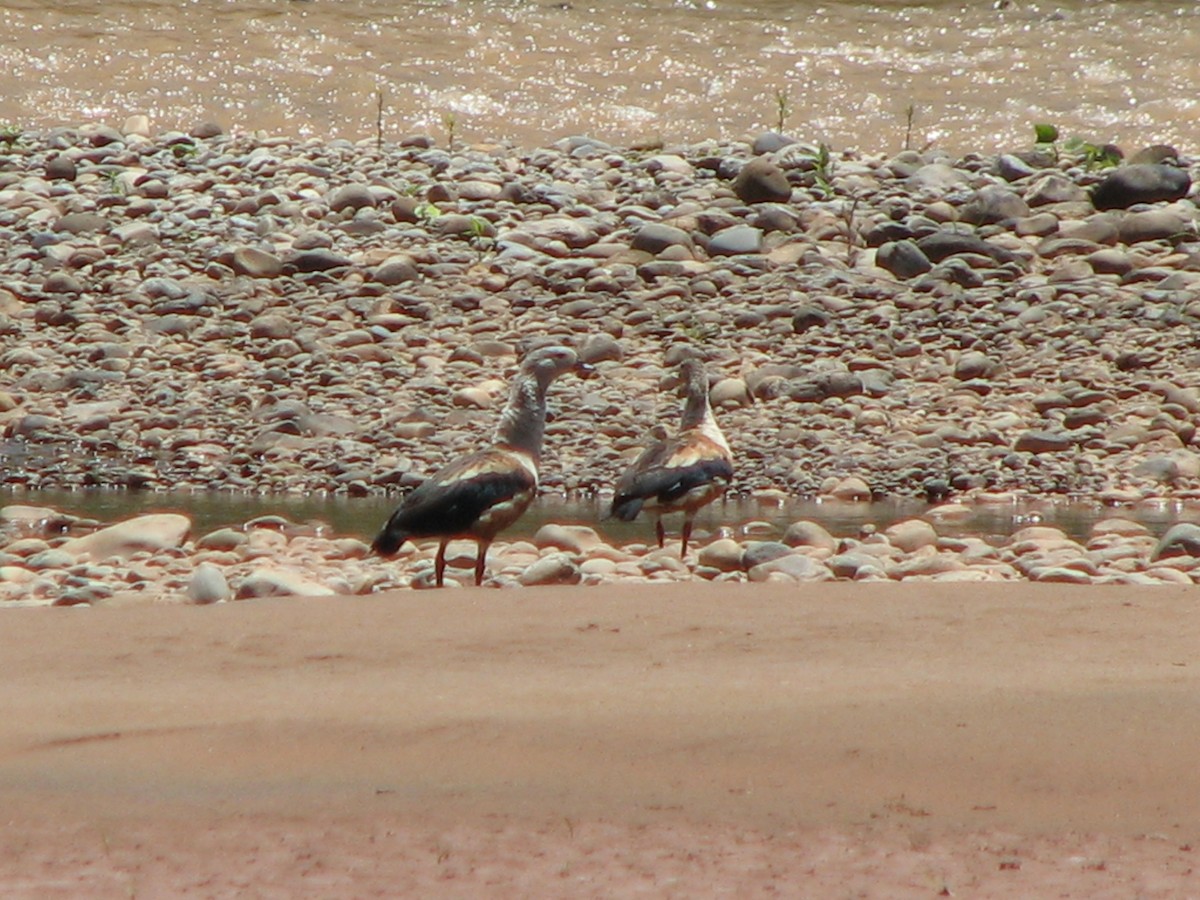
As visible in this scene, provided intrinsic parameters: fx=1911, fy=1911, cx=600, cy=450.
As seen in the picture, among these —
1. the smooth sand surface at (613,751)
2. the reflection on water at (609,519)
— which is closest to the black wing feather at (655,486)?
the reflection on water at (609,519)

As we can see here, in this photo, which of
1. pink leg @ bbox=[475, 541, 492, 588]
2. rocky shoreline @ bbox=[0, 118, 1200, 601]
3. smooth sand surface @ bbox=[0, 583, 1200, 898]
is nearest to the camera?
smooth sand surface @ bbox=[0, 583, 1200, 898]

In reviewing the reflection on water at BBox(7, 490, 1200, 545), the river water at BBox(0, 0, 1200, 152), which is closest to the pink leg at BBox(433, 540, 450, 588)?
the reflection on water at BBox(7, 490, 1200, 545)

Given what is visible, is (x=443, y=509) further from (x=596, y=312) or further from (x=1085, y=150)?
(x=1085, y=150)

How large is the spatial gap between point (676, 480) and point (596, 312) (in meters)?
4.83

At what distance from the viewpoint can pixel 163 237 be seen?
1548cm

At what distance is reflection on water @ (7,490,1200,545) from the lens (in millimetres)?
10602

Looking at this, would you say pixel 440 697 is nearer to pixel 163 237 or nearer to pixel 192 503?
pixel 192 503

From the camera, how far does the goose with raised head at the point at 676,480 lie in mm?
9391

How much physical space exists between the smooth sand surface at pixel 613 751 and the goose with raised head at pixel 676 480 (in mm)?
2533

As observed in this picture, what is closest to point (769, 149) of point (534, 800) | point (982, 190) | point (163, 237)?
point (982, 190)

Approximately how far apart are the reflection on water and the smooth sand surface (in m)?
3.75

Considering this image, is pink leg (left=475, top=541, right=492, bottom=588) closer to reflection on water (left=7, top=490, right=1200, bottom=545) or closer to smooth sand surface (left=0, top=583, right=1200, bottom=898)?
smooth sand surface (left=0, top=583, right=1200, bottom=898)

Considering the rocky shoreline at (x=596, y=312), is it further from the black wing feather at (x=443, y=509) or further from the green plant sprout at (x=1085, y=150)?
the black wing feather at (x=443, y=509)

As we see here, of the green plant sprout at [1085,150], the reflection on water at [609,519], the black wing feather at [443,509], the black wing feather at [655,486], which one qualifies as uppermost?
the green plant sprout at [1085,150]
